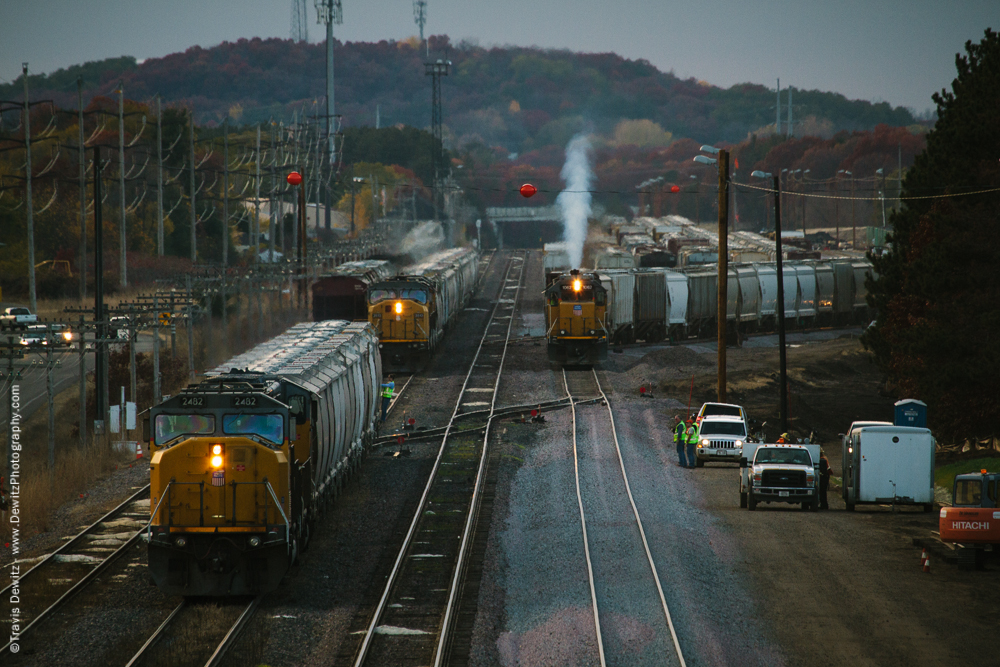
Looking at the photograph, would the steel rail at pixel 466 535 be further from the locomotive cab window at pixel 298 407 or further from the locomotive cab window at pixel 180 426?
the locomotive cab window at pixel 180 426

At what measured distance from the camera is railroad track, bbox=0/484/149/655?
54.0ft

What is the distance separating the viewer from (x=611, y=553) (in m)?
19.9

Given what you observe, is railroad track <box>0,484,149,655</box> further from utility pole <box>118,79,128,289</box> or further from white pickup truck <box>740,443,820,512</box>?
utility pole <box>118,79,128,289</box>

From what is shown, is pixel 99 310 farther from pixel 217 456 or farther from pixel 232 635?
pixel 232 635

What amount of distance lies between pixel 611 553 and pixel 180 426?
8330 millimetres

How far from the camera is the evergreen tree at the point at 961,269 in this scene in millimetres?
29625

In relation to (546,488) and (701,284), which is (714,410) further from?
→ (701,284)

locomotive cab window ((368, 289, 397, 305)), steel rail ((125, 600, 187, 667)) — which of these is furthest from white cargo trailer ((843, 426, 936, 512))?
locomotive cab window ((368, 289, 397, 305))

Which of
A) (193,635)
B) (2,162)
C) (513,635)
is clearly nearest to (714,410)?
(513,635)

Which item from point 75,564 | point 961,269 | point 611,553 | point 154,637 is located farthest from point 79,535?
point 961,269

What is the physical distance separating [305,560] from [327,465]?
2532 mm

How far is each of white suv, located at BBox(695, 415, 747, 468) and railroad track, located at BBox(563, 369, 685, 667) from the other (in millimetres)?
2514

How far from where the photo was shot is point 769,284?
5941 cm

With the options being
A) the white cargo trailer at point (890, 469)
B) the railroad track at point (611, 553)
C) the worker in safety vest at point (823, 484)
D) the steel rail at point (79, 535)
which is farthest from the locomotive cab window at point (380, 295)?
the white cargo trailer at point (890, 469)
